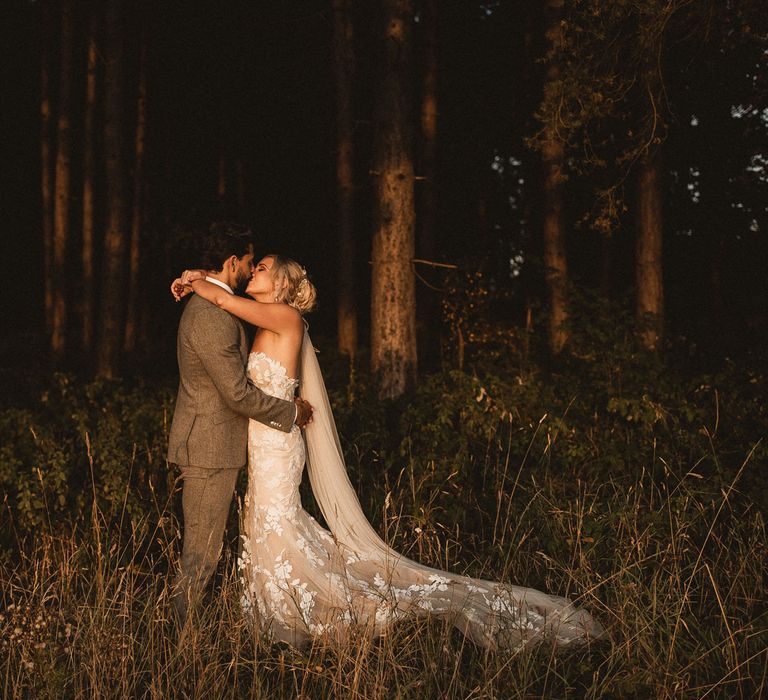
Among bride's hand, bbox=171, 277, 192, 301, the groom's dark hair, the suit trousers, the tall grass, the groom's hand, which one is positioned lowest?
the tall grass

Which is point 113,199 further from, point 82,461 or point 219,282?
point 219,282

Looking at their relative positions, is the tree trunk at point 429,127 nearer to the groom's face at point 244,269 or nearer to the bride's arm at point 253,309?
the bride's arm at point 253,309

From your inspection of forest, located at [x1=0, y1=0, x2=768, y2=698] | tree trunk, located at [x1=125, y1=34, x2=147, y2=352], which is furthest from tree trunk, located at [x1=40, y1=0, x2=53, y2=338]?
tree trunk, located at [x1=125, y1=34, x2=147, y2=352]

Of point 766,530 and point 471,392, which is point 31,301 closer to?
point 471,392

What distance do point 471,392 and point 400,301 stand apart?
1.35 m

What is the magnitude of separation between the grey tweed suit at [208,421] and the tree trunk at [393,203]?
3.71 meters

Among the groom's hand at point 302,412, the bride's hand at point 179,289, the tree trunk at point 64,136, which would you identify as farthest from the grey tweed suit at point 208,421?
the tree trunk at point 64,136

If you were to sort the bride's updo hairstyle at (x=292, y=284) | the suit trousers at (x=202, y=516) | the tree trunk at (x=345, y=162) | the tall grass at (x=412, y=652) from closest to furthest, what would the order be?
1. the tall grass at (x=412, y=652)
2. the suit trousers at (x=202, y=516)
3. the bride's updo hairstyle at (x=292, y=284)
4. the tree trunk at (x=345, y=162)

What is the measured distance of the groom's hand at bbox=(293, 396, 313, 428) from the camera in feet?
18.2

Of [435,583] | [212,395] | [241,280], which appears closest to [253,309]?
[241,280]

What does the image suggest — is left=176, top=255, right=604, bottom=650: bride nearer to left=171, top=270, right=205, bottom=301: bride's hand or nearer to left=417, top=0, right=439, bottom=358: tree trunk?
left=171, top=270, right=205, bottom=301: bride's hand

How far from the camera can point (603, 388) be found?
846 centimetres

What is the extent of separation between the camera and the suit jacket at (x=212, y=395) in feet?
16.3

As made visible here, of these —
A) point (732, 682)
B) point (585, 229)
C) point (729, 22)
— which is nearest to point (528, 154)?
point (585, 229)
